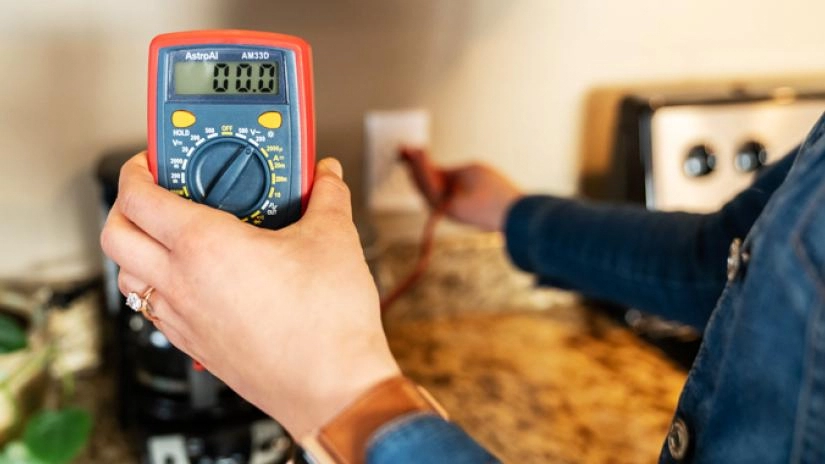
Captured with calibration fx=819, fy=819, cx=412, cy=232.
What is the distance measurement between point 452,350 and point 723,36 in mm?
545

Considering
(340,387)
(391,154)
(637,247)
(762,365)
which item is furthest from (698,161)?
(340,387)

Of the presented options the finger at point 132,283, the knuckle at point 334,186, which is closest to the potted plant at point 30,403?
the finger at point 132,283

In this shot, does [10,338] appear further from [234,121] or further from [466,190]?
[466,190]

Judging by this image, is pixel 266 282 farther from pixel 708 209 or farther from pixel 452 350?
pixel 708 209

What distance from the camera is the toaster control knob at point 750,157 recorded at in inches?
40.9

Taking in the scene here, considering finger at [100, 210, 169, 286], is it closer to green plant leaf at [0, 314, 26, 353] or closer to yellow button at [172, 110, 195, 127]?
yellow button at [172, 110, 195, 127]

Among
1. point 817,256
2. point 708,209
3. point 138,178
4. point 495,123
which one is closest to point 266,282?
point 138,178

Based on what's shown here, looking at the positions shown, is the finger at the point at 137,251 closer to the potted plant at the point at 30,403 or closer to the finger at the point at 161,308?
the finger at the point at 161,308

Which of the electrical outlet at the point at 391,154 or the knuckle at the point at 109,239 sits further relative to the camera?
the electrical outlet at the point at 391,154

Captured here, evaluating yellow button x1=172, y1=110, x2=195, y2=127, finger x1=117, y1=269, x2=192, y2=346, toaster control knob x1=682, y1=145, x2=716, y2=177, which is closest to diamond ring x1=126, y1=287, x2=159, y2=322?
finger x1=117, y1=269, x2=192, y2=346

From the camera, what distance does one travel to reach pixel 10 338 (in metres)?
0.78

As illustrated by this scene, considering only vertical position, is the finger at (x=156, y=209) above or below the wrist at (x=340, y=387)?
above

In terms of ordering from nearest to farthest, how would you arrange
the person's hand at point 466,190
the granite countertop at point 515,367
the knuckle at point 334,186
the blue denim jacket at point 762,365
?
the blue denim jacket at point 762,365
the knuckle at point 334,186
the granite countertop at point 515,367
the person's hand at point 466,190

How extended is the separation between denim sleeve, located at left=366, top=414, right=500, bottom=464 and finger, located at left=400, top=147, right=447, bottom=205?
550 millimetres
